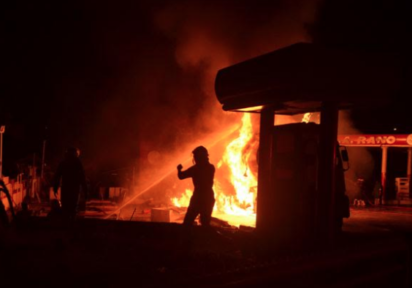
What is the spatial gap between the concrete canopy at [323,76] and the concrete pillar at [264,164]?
955 millimetres

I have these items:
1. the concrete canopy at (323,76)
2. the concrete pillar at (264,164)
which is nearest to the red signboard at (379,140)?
the concrete pillar at (264,164)

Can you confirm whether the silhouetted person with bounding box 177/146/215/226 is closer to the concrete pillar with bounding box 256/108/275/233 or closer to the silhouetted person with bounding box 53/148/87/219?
the concrete pillar with bounding box 256/108/275/233

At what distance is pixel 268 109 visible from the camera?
20.0ft

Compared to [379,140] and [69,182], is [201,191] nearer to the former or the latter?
[69,182]

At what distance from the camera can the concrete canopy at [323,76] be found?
4.54 meters

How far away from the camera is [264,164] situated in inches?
246

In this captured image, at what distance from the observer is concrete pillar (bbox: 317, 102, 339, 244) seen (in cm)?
497

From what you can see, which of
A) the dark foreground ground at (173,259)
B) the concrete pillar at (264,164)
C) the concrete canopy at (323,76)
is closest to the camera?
the dark foreground ground at (173,259)

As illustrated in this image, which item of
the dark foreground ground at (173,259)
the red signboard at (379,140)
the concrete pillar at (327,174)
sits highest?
the red signboard at (379,140)

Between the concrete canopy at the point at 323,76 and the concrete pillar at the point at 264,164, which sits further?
the concrete pillar at the point at 264,164

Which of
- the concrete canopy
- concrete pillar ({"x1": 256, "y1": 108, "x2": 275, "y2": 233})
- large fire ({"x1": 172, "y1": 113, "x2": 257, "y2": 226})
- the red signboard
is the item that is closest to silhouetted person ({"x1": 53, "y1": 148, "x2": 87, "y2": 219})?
concrete pillar ({"x1": 256, "y1": 108, "x2": 275, "y2": 233})

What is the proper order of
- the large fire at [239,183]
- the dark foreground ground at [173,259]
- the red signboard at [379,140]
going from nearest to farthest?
1. the dark foreground ground at [173,259]
2. the large fire at [239,183]
3. the red signboard at [379,140]

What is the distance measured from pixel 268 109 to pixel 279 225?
6.09 ft

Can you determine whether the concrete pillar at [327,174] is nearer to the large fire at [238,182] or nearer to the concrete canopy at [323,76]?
the concrete canopy at [323,76]
